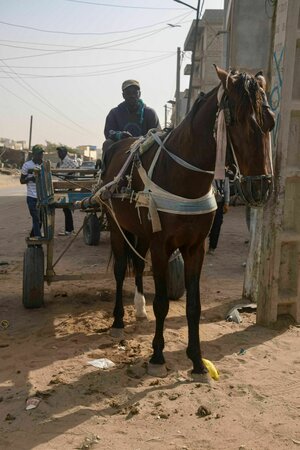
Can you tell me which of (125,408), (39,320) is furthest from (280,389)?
(39,320)

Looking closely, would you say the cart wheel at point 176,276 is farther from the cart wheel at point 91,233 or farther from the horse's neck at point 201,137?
the cart wheel at point 91,233

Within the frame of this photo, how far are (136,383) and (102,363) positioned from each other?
468mm

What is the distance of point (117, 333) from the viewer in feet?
16.3

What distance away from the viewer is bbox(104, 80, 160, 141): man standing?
5.98m

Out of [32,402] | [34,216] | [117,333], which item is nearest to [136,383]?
[32,402]

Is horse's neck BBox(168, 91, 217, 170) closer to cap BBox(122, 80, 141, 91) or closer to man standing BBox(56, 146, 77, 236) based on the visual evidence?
cap BBox(122, 80, 141, 91)

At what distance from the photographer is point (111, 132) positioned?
588 centimetres

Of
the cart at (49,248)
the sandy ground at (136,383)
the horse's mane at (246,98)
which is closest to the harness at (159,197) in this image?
the horse's mane at (246,98)

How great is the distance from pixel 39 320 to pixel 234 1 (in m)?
12.5

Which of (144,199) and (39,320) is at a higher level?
(144,199)

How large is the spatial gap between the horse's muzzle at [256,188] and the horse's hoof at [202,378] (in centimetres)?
152

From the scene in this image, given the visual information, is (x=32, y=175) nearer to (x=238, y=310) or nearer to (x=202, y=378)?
(x=238, y=310)

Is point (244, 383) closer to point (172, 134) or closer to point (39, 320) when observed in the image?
point (172, 134)

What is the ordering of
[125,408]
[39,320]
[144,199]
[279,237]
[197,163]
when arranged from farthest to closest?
[39,320]
[279,237]
[144,199]
[197,163]
[125,408]
